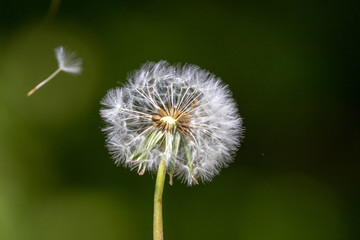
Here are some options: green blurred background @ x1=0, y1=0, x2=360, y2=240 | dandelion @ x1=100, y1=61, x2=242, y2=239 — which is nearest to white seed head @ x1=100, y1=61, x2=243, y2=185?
dandelion @ x1=100, y1=61, x2=242, y2=239

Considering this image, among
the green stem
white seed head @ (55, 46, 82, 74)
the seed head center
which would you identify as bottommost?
the green stem

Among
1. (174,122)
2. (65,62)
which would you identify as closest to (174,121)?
(174,122)

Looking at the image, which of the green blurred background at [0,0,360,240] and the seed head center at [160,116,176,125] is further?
the green blurred background at [0,0,360,240]

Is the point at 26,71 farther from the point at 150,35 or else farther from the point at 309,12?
the point at 309,12

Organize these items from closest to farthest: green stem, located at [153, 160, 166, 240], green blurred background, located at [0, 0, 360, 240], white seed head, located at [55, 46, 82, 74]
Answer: green stem, located at [153, 160, 166, 240] < white seed head, located at [55, 46, 82, 74] < green blurred background, located at [0, 0, 360, 240]

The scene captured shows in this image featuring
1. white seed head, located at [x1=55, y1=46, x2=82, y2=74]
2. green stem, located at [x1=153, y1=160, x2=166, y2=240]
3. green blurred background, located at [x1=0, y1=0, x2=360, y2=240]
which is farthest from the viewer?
green blurred background, located at [x1=0, y1=0, x2=360, y2=240]

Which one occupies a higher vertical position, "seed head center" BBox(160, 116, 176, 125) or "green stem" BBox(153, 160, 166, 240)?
"seed head center" BBox(160, 116, 176, 125)

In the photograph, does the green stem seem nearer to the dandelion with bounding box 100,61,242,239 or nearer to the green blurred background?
the dandelion with bounding box 100,61,242,239
